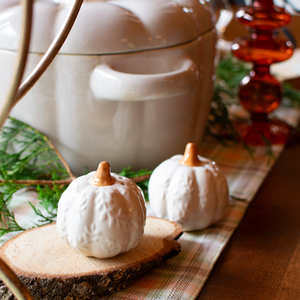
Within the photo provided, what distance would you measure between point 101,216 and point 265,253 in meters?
0.17

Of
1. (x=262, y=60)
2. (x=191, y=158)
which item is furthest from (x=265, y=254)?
(x=262, y=60)

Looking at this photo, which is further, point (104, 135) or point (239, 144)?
point (239, 144)

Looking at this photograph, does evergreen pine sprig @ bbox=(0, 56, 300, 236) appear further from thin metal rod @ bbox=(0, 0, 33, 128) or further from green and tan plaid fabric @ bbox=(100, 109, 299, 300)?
thin metal rod @ bbox=(0, 0, 33, 128)

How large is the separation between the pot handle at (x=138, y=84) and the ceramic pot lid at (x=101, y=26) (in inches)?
1.2

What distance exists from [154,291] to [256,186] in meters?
0.25

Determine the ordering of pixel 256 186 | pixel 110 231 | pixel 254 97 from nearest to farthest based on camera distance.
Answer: pixel 110 231, pixel 256 186, pixel 254 97

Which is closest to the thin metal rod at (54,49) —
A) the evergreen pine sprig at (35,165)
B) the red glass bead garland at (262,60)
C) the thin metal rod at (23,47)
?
the thin metal rod at (23,47)

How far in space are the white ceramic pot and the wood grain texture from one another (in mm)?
133

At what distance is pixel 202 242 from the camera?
0.40 metres

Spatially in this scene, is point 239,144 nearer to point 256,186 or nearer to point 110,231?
point 256,186

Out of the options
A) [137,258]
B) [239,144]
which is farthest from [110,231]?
[239,144]

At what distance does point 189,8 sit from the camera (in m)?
0.48

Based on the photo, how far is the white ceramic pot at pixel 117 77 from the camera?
1.39 feet

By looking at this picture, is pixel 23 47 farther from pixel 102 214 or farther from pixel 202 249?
pixel 202 249
